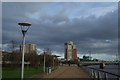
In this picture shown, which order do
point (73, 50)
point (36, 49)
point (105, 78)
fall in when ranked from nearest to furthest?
1. point (105, 78)
2. point (36, 49)
3. point (73, 50)

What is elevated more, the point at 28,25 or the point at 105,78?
the point at 28,25

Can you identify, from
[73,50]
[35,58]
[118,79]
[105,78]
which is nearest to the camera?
[118,79]

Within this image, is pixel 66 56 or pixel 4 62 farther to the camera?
pixel 66 56

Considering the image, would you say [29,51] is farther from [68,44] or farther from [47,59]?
[68,44]

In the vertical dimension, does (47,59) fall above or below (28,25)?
below

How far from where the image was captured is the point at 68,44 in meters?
141

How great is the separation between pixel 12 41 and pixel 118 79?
90.9 ft

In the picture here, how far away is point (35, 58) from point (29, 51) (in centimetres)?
835

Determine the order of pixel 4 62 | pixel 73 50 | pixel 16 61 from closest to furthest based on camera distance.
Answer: pixel 16 61 < pixel 4 62 < pixel 73 50

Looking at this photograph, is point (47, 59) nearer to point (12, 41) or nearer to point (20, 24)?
point (12, 41)

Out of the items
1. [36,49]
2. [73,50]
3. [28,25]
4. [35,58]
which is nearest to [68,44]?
[73,50]

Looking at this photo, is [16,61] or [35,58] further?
[35,58]

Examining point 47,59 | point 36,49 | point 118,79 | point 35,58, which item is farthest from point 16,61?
point 118,79

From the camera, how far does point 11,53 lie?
34.2 m
